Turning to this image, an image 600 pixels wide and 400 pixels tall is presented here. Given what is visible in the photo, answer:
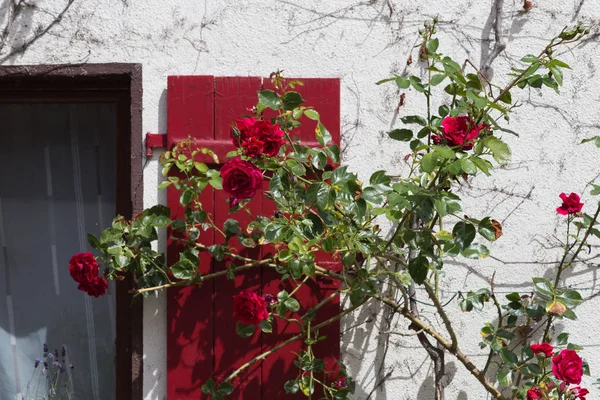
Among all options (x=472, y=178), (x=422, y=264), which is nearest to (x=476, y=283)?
(x=472, y=178)

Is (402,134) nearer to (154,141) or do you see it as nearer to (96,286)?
(154,141)

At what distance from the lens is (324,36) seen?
3.13m

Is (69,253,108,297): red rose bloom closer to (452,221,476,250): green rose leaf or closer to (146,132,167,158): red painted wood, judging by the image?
(146,132,167,158): red painted wood

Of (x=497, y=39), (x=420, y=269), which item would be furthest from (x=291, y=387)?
(x=497, y=39)

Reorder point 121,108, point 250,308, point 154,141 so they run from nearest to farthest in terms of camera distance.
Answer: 1. point 250,308
2. point 154,141
3. point 121,108

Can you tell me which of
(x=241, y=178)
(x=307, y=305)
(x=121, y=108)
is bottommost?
(x=307, y=305)

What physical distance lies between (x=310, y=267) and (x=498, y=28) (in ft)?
4.07

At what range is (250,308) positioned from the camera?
273 centimetres

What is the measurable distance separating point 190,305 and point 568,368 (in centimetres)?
134

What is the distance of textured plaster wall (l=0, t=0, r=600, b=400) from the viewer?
3.12m

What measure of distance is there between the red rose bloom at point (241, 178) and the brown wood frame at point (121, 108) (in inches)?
26.8

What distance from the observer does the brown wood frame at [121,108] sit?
308 centimetres

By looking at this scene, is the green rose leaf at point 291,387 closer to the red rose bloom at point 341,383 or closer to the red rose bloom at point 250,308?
the red rose bloom at point 341,383

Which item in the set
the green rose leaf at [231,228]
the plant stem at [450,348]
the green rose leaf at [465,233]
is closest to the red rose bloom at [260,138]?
the green rose leaf at [231,228]
